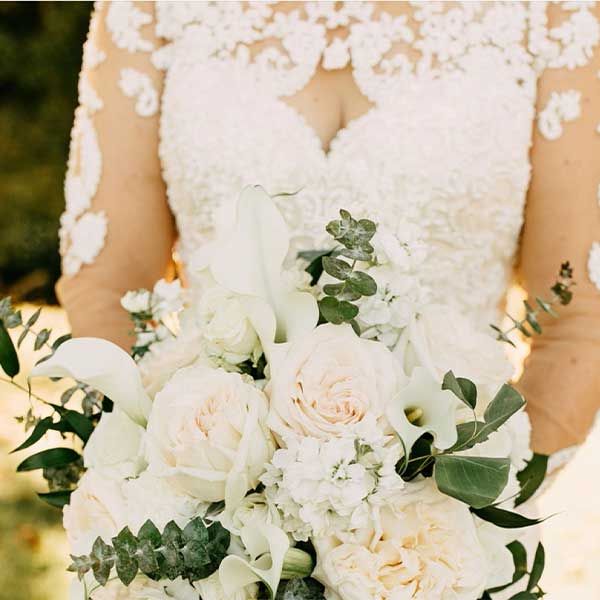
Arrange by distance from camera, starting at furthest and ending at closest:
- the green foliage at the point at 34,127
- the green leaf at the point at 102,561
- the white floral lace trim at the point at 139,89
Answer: the green foliage at the point at 34,127
the white floral lace trim at the point at 139,89
the green leaf at the point at 102,561

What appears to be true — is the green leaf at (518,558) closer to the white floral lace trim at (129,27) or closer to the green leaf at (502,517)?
the green leaf at (502,517)

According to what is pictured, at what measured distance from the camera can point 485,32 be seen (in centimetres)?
182

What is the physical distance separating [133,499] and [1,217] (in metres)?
6.54

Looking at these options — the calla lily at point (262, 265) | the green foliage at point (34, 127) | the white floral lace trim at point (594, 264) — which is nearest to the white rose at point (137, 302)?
the calla lily at point (262, 265)

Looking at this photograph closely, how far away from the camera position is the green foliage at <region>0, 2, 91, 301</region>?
665cm

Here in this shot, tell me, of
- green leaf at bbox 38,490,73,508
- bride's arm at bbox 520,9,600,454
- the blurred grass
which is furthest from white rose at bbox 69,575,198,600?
the blurred grass

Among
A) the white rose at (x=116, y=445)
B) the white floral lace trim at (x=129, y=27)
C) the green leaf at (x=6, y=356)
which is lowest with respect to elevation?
the white rose at (x=116, y=445)

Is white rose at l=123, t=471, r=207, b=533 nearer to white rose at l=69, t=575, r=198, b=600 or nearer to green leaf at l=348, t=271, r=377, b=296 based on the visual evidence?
white rose at l=69, t=575, r=198, b=600

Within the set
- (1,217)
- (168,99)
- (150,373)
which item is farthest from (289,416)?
(1,217)

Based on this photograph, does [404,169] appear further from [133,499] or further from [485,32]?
[133,499]

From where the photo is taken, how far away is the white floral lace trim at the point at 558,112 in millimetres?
1727

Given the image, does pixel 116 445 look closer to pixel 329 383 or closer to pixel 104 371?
pixel 104 371

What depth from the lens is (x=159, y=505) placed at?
1.01m

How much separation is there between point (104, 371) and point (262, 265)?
237 mm
